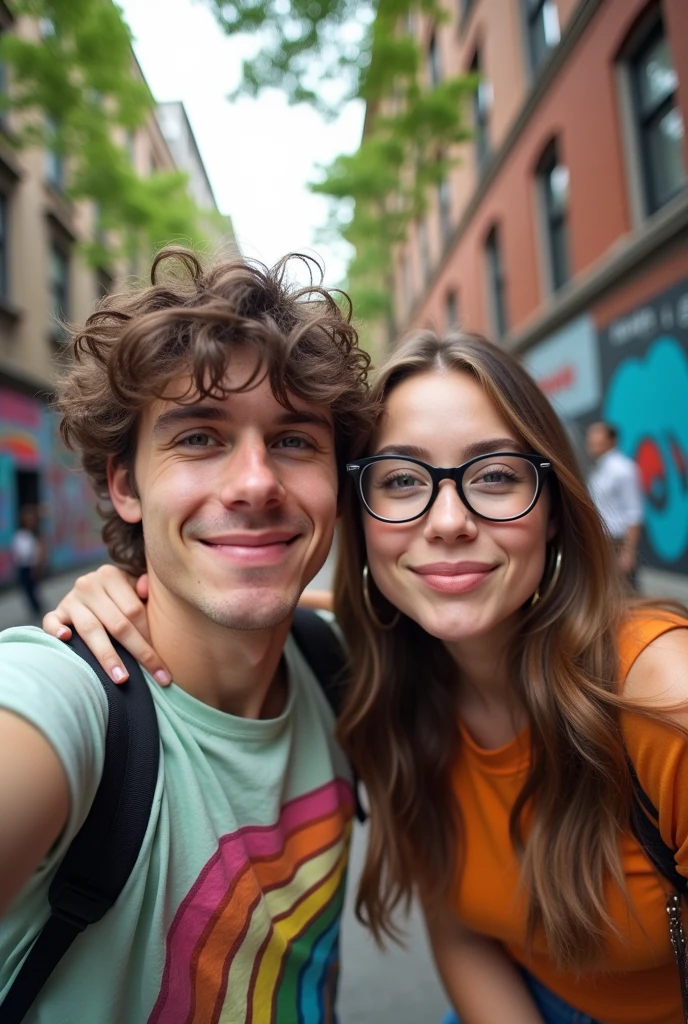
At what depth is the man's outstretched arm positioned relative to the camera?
37.5 inches

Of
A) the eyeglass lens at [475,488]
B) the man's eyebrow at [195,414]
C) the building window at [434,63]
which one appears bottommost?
the eyeglass lens at [475,488]

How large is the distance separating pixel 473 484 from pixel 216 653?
0.75 meters

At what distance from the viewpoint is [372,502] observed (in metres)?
1.65

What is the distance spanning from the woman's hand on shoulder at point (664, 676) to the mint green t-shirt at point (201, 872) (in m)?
0.82

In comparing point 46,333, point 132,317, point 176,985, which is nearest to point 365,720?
point 176,985

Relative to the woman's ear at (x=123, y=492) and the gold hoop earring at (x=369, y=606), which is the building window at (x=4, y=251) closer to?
the woman's ear at (x=123, y=492)

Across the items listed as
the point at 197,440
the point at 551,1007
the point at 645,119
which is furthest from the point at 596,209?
the point at 551,1007

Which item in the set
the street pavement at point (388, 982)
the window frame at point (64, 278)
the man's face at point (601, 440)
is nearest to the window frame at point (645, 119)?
the man's face at point (601, 440)

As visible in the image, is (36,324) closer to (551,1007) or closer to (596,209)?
(596,209)

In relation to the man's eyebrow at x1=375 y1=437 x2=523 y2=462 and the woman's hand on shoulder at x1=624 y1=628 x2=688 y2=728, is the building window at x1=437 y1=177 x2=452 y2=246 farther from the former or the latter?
the woman's hand on shoulder at x1=624 y1=628 x2=688 y2=728

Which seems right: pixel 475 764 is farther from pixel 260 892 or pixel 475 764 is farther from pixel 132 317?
pixel 132 317

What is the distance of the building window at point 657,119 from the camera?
23.9 feet

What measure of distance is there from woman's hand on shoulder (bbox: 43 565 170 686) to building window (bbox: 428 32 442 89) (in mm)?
18375

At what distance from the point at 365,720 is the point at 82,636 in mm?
821
